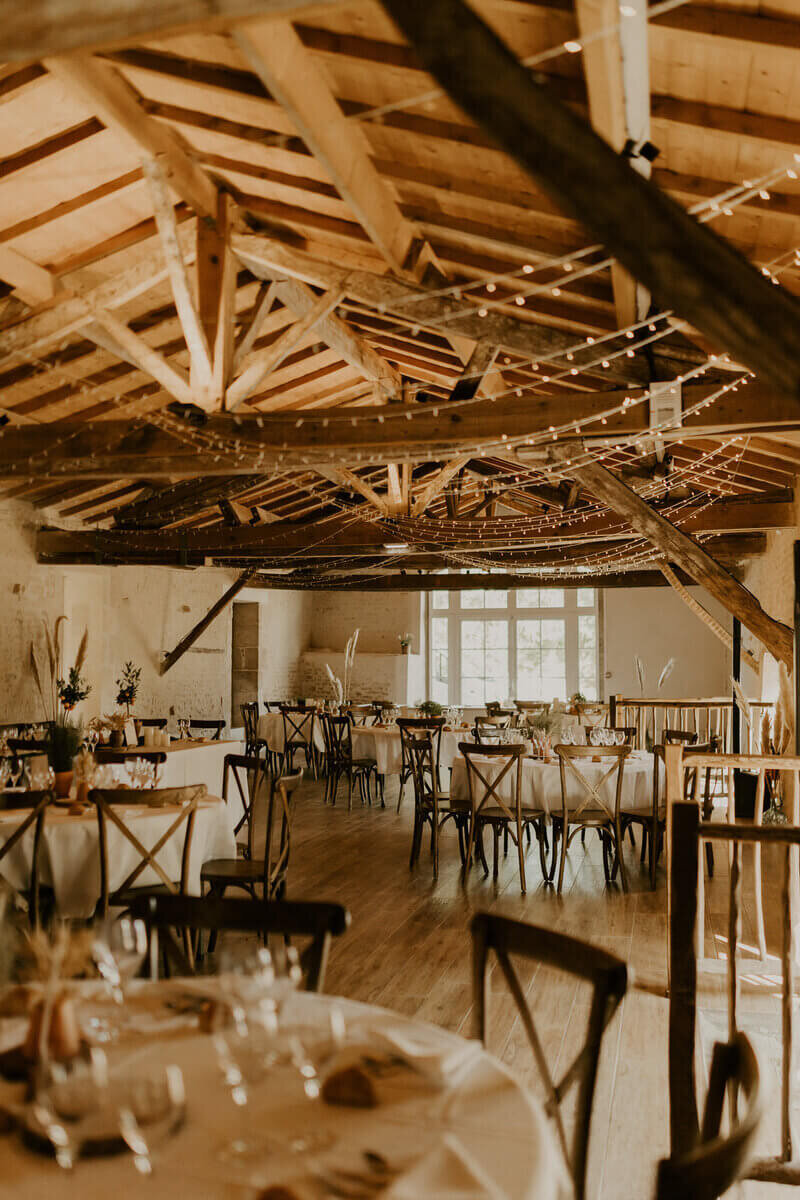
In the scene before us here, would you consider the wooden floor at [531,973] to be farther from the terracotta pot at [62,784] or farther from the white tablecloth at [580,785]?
the terracotta pot at [62,784]

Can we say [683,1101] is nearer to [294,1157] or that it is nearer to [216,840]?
[294,1157]

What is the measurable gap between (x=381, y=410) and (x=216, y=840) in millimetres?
2546

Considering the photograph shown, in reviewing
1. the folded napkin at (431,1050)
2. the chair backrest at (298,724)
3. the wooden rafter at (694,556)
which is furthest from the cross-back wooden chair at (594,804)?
the chair backrest at (298,724)

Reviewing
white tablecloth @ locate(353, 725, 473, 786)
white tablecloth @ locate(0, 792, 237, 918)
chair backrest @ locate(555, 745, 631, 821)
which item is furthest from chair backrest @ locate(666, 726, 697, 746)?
white tablecloth @ locate(0, 792, 237, 918)

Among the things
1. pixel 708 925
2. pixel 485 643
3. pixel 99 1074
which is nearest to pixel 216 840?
pixel 708 925

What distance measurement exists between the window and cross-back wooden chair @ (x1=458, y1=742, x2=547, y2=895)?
812 centimetres

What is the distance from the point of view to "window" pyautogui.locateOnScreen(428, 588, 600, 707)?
47.9 feet

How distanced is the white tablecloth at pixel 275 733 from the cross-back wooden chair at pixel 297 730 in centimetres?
8

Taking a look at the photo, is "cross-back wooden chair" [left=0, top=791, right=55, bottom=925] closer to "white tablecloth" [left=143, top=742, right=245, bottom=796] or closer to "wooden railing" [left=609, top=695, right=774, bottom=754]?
"white tablecloth" [left=143, top=742, right=245, bottom=796]

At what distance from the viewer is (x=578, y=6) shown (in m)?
2.56

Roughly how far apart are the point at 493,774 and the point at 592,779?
2.24 ft

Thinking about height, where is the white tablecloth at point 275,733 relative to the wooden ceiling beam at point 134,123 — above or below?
below

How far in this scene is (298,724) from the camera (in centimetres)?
1111

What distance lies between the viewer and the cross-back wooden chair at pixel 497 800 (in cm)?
574
